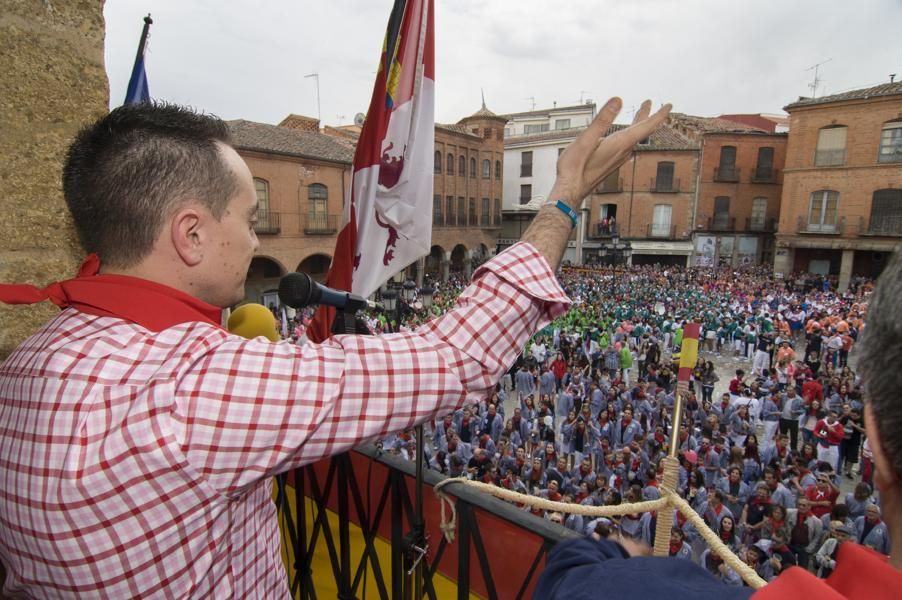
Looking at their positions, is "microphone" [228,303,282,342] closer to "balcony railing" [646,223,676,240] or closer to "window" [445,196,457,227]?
"window" [445,196,457,227]

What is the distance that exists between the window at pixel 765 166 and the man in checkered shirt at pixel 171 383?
120 feet

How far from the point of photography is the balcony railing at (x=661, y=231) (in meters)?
33.1

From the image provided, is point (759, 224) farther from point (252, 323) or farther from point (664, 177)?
point (252, 323)

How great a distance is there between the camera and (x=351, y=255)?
2771 millimetres

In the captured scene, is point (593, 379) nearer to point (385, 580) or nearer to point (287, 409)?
point (385, 580)

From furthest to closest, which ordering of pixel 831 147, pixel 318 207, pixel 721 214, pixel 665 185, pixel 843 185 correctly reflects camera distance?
1. pixel 665 185
2. pixel 721 214
3. pixel 831 147
4. pixel 843 185
5. pixel 318 207

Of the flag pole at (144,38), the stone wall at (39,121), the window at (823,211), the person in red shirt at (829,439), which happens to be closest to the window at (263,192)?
the flag pole at (144,38)

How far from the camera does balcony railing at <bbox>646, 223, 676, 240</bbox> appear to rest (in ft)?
108

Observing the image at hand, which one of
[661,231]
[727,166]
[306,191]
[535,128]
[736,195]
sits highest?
[535,128]

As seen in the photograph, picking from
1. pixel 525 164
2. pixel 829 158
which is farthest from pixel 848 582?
pixel 525 164

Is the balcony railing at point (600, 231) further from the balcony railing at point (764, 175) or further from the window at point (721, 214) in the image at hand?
the balcony railing at point (764, 175)

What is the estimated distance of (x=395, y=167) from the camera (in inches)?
109

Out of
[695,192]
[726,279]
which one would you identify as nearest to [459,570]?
[726,279]

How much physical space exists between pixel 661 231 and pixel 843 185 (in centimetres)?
940
